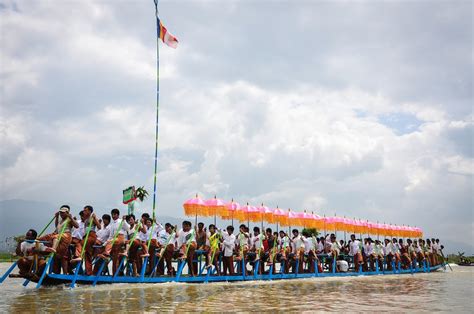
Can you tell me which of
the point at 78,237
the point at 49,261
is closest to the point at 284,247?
the point at 78,237

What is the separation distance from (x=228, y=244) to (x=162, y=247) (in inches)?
95.8

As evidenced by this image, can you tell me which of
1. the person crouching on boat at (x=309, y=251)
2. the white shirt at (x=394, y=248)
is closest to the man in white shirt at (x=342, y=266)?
the person crouching on boat at (x=309, y=251)

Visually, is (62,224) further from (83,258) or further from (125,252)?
(125,252)

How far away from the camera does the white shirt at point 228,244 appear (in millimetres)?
14203

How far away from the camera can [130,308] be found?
8.12 meters

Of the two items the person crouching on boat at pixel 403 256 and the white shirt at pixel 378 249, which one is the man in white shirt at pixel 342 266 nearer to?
the white shirt at pixel 378 249

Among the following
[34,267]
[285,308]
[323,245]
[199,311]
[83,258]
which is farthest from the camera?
[323,245]

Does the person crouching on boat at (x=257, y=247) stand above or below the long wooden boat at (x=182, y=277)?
above

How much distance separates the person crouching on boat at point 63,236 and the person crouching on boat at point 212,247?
4.39m

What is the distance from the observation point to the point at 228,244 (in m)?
14.2


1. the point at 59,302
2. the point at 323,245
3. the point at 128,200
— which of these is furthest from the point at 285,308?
Result: the point at 128,200

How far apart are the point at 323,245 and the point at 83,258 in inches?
433

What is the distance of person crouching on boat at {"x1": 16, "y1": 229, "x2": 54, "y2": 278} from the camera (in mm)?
10508

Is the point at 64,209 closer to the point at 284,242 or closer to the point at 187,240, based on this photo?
the point at 187,240
